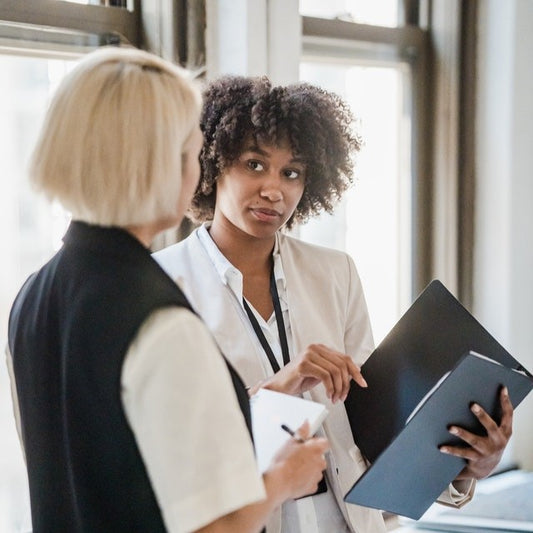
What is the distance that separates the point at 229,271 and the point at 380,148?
5.01ft

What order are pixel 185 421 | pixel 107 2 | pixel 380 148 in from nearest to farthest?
1. pixel 185 421
2. pixel 107 2
3. pixel 380 148

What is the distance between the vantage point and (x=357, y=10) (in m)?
2.72

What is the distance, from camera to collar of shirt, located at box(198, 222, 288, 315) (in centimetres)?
148

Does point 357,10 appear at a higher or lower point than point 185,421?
higher

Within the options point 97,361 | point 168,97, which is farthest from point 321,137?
point 97,361

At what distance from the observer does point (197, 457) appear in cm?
83

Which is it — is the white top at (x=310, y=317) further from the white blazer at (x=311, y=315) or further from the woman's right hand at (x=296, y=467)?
the woman's right hand at (x=296, y=467)

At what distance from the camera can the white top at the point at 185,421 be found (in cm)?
81

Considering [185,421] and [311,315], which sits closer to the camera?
[185,421]

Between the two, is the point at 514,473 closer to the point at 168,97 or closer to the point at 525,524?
the point at 525,524

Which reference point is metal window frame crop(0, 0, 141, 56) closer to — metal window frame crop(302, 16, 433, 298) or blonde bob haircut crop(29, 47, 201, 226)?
metal window frame crop(302, 16, 433, 298)

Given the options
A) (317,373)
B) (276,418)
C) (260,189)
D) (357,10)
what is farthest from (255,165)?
(357,10)

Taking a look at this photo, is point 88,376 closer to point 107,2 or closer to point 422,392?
point 422,392

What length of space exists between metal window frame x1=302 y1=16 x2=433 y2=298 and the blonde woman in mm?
1906
